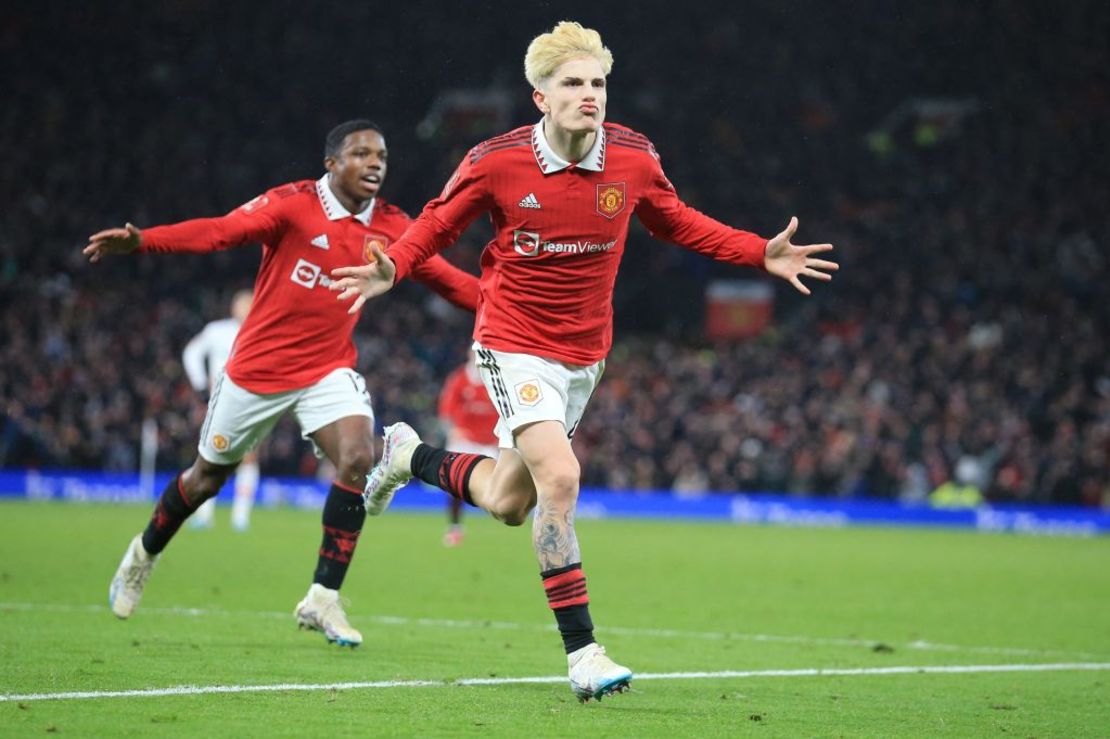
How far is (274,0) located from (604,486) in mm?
17999

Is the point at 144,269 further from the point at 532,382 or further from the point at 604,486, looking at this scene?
the point at 532,382

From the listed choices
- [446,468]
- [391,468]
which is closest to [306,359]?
[391,468]

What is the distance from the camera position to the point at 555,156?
6891 mm

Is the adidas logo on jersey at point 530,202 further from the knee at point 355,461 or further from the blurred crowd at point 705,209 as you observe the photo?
the blurred crowd at point 705,209

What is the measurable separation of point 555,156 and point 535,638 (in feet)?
12.1

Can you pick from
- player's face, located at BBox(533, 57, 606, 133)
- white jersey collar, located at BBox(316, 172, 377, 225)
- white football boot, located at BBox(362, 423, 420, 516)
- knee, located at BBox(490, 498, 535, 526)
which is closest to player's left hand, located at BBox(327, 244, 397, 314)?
player's face, located at BBox(533, 57, 606, 133)

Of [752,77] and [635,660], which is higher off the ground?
[752,77]

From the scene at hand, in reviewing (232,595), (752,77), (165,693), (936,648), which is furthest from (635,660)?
(752,77)

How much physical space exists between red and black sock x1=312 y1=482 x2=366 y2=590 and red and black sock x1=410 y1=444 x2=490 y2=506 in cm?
101

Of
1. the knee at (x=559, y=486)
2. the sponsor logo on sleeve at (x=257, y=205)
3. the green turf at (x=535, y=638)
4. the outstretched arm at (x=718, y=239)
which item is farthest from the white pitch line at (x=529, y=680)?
the sponsor logo on sleeve at (x=257, y=205)

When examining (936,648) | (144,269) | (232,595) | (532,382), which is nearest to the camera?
(532,382)

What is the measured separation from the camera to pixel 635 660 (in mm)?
8562

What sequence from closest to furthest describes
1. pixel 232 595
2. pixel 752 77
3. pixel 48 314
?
pixel 232 595 → pixel 48 314 → pixel 752 77

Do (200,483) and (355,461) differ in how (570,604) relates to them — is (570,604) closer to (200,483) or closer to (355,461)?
(355,461)
